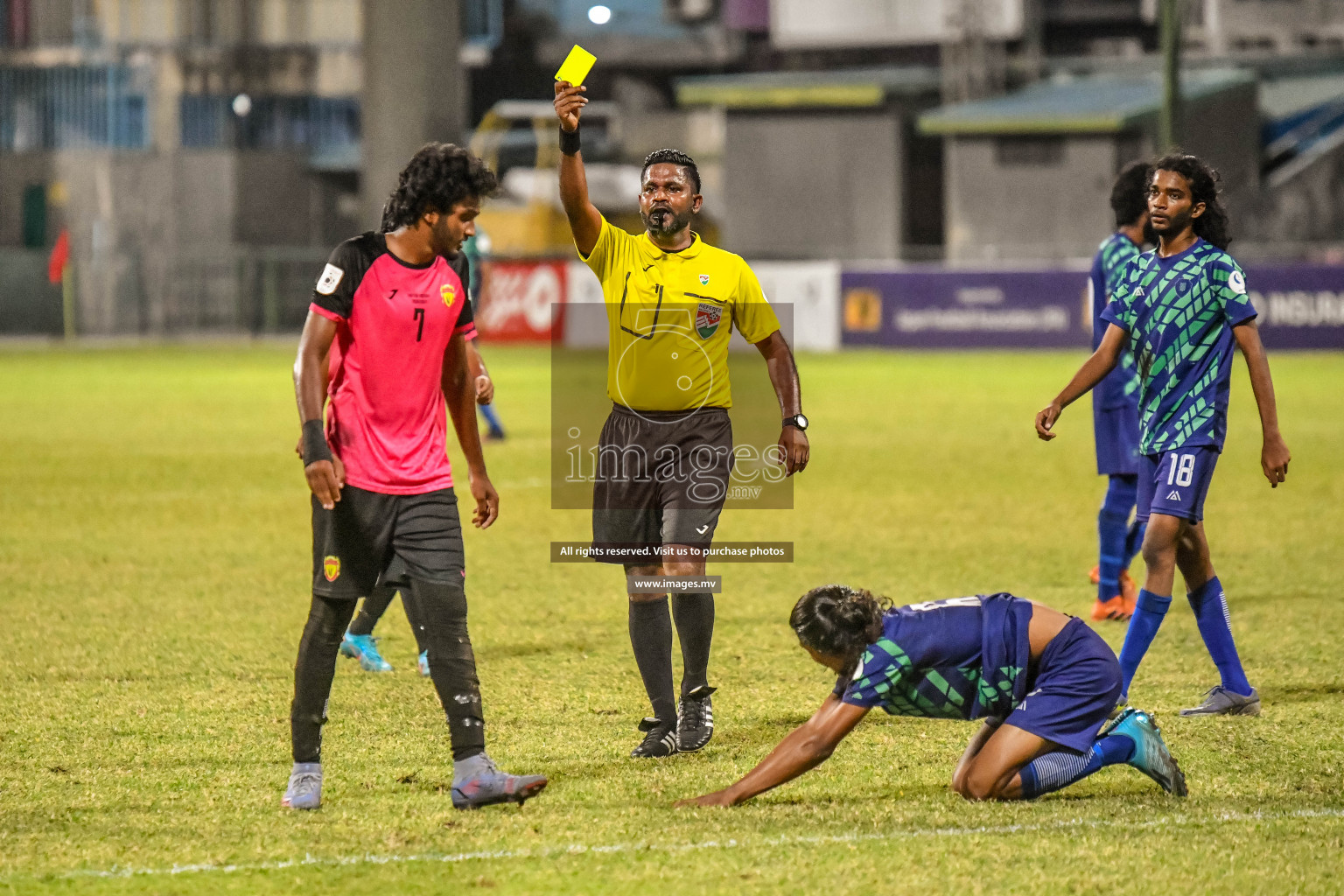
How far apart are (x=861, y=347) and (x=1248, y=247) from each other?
7489 millimetres

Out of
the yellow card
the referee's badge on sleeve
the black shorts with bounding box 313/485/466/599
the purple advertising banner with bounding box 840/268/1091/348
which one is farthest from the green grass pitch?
the purple advertising banner with bounding box 840/268/1091/348

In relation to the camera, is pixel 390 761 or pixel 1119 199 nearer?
pixel 390 761

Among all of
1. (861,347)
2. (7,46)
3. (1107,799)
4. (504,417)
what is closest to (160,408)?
(504,417)

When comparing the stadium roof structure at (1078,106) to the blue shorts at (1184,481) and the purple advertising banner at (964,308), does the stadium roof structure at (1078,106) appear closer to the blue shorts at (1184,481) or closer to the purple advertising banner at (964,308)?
the purple advertising banner at (964,308)

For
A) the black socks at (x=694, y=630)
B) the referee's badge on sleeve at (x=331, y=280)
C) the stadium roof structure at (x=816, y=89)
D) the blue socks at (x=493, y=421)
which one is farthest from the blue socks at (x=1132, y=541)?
the stadium roof structure at (x=816, y=89)

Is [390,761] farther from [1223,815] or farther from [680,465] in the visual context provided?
[1223,815]

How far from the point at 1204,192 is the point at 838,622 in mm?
2677

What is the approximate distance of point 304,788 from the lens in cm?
559

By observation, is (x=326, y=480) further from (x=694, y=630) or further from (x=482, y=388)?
(x=694, y=630)

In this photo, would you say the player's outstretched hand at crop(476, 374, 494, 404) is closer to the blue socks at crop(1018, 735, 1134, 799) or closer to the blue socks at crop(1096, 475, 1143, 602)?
the blue socks at crop(1018, 735, 1134, 799)

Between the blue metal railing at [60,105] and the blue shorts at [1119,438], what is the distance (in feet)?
139

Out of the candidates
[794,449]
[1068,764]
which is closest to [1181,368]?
[794,449]

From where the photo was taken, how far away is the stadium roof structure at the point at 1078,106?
3716cm

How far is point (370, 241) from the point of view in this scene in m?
5.54
